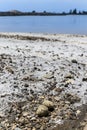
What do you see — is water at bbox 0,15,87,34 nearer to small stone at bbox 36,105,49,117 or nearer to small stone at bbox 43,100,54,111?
small stone at bbox 43,100,54,111

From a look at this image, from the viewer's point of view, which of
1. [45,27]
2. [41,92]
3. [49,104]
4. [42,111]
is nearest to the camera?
[42,111]

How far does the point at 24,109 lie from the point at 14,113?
0.37 m

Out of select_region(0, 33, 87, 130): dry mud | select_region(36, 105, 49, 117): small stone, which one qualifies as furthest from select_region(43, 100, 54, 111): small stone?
select_region(36, 105, 49, 117): small stone

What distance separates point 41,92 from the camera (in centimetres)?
1261

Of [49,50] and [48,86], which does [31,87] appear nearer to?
[48,86]

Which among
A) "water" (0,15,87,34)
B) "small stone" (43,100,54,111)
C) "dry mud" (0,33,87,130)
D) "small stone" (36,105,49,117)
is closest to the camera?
"dry mud" (0,33,87,130)

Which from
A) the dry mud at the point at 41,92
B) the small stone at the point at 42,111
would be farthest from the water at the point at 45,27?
the small stone at the point at 42,111

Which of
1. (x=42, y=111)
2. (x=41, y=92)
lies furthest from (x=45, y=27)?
(x=42, y=111)

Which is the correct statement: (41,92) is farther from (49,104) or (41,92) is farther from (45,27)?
(45,27)

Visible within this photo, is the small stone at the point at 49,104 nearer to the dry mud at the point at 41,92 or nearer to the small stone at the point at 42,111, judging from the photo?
the dry mud at the point at 41,92

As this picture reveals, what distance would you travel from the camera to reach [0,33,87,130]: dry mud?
10867 millimetres

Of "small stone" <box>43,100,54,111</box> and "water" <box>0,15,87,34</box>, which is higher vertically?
"small stone" <box>43,100,54,111</box>

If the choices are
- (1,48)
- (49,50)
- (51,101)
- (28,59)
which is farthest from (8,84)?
(49,50)

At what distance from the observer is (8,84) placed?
41.8 feet
